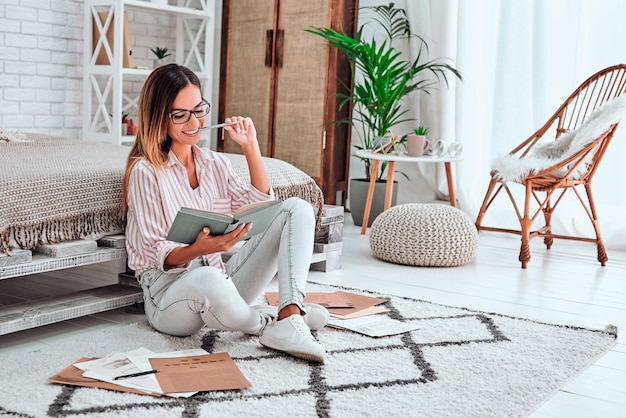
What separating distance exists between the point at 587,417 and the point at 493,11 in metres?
3.31

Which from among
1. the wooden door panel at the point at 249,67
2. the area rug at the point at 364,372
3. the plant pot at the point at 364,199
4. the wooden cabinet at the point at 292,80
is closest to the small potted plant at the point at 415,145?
the plant pot at the point at 364,199

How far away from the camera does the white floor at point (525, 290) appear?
2041 mm

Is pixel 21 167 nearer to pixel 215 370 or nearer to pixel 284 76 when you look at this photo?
pixel 215 370

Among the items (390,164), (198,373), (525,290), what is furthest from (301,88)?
(198,373)

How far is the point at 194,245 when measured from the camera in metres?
2.05

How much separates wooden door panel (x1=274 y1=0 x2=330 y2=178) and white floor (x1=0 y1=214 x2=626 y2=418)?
3.02 feet

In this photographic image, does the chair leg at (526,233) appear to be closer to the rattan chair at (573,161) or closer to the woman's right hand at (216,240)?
the rattan chair at (573,161)

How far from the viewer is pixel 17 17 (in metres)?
4.38

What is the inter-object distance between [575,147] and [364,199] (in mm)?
1416

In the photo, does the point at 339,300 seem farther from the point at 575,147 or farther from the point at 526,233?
the point at 575,147

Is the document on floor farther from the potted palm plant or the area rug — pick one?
the potted palm plant

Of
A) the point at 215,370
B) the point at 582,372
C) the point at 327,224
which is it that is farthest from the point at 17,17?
the point at 582,372

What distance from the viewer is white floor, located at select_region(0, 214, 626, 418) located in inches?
80.4

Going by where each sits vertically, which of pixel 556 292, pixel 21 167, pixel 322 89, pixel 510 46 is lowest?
pixel 556 292
